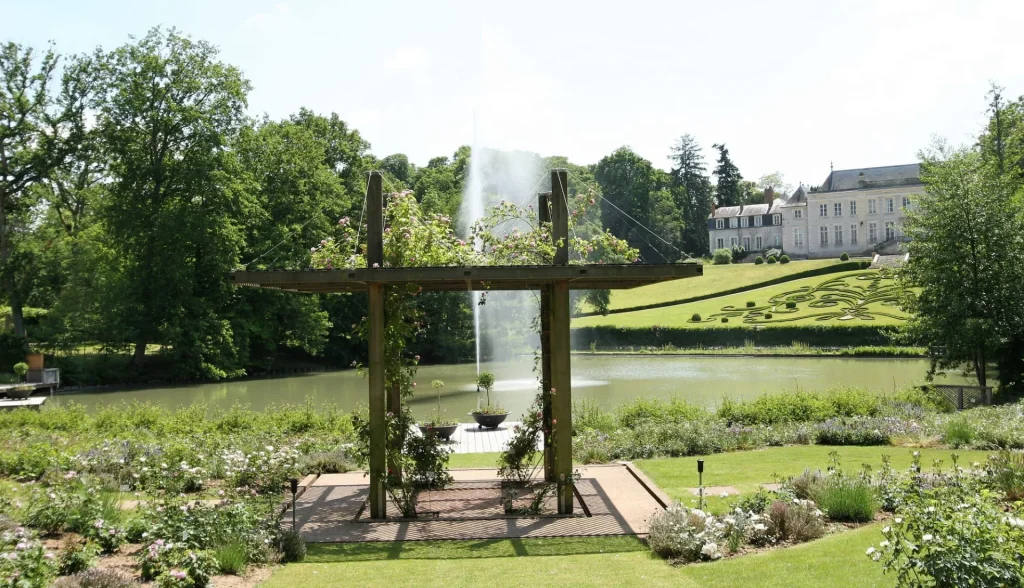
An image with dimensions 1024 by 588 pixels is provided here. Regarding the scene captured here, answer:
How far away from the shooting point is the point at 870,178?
283ft

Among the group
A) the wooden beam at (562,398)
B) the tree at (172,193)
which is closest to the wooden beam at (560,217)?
the wooden beam at (562,398)

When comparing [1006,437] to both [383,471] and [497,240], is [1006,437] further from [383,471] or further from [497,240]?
[383,471]

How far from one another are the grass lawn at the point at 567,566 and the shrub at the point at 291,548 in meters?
0.11

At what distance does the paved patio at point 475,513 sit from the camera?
8320mm

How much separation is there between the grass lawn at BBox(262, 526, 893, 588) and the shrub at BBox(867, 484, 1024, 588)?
0.91 meters

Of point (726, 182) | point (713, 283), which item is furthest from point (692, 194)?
point (713, 283)

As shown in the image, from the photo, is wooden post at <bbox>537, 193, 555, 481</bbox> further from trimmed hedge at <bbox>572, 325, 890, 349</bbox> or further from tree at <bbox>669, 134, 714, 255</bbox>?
tree at <bbox>669, 134, 714, 255</bbox>

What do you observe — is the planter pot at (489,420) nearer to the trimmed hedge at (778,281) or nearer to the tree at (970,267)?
the tree at (970,267)

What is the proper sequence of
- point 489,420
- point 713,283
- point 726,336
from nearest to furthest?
point 489,420, point 726,336, point 713,283

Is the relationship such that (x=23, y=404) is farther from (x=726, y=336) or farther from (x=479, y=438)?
(x=726, y=336)

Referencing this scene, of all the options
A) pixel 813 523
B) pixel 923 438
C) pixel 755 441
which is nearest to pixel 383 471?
pixel 813 523

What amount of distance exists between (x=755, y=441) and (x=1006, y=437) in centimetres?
367

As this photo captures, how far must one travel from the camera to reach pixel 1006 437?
12.6 m

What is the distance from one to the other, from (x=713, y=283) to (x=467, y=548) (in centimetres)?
6256
